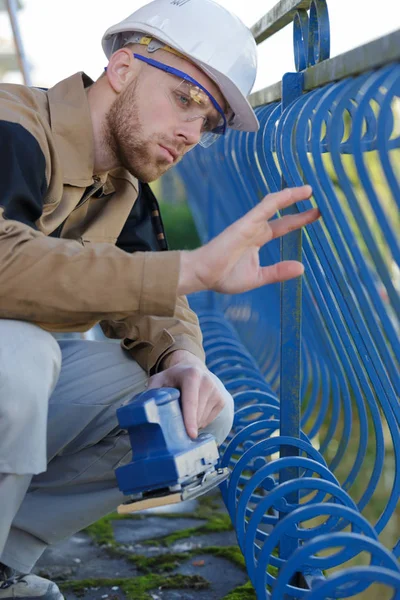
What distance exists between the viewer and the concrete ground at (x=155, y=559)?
2770 millimetres

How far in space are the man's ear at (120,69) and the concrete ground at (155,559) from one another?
1.51 meters

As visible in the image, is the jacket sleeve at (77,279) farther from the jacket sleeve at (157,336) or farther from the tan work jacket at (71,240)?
the jacket sleeve at (157,336)

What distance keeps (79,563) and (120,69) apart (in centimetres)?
160

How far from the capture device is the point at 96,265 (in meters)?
2.03

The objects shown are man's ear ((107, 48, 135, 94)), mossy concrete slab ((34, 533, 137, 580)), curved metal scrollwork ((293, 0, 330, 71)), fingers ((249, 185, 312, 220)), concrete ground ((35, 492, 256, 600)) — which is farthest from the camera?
mossy concrete slab ((34, 533, 137, 580))

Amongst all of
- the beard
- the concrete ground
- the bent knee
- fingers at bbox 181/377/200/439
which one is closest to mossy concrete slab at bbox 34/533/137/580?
the concrete ground

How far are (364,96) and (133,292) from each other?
667 millimetres

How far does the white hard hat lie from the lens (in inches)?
101

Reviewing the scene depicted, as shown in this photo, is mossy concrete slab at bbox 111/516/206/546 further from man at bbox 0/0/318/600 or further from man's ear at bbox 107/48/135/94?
man's ear at bbox 107/48/135/94

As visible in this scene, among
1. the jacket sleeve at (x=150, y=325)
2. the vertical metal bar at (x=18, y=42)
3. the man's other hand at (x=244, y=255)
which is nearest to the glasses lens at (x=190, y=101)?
the jacket sleeve at (x=150, y=325)

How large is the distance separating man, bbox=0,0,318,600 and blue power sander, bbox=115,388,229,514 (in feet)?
0.37

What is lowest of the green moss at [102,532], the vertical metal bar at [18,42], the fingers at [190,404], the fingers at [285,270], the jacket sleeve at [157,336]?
the green moss at [102,532]

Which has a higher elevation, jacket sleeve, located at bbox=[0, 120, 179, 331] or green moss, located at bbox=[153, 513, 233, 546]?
jacket sleeve, located at bbox=[0, 120, 179, 331]

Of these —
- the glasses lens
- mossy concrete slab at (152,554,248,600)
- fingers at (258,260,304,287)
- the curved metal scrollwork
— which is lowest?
mossy concrete slab at (152,554,248,600)
